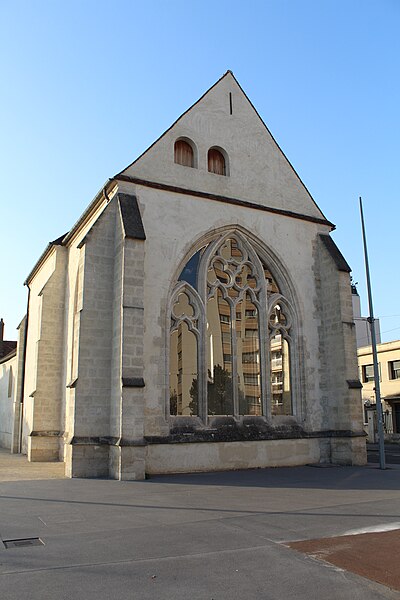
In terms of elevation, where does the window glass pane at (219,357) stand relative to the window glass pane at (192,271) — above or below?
below

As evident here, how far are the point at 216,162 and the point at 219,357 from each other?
6673mm

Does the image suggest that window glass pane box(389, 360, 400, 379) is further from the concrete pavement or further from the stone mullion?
the concrete pavement

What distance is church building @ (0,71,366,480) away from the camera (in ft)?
46.8

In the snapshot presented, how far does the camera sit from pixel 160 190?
53.1 feet

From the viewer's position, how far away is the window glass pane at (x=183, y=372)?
1522cm

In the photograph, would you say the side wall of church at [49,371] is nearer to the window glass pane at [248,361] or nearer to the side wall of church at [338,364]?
the window glass pane at [248,361]

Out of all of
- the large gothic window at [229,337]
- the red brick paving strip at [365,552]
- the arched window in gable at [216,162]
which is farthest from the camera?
the arched window in gable at [216,162]

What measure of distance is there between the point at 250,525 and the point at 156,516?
63.0 inches

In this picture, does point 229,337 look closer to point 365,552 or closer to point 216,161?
point 216,161

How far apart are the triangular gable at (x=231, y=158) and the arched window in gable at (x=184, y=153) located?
0.26m

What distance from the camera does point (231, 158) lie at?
18125mm

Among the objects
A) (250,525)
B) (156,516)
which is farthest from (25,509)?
(250,525)

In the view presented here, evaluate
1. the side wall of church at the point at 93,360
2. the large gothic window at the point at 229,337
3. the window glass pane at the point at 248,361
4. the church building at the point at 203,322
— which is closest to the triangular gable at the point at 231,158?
the church building at the point at 203,322

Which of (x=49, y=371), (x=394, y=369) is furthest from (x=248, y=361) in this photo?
(x=394, y=369)
